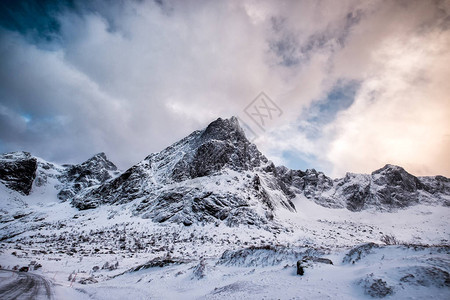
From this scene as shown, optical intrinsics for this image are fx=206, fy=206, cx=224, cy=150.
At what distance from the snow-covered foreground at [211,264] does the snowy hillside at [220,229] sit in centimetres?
8

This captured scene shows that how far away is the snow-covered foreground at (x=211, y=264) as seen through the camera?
26.0 feet

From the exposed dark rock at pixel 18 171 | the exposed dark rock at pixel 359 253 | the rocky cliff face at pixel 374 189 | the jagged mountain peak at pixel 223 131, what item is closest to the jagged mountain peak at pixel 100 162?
the exposed dark rock at pixel 18 171

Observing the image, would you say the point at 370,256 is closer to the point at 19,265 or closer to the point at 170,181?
the point at 19,265

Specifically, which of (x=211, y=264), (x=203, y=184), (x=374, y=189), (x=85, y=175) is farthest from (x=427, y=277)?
(x=85, y=175)

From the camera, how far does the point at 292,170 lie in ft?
443

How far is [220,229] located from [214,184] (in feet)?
57.5

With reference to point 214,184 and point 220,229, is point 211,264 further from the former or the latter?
point 214,184

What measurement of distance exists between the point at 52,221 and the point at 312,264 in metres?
67.6

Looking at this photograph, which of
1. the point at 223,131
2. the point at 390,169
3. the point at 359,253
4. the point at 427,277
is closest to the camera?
the point at 427,277

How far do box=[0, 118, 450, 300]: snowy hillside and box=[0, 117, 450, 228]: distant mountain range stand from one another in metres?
0.48

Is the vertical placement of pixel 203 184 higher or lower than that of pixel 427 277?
higher

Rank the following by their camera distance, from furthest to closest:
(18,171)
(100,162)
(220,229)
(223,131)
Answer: (100,162), (18,171), (223,131), (220,229)

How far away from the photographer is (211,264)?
58.6 feet

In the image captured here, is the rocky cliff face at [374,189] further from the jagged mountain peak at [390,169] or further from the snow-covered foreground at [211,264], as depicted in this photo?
the snow-covered foreground at [211,264]
